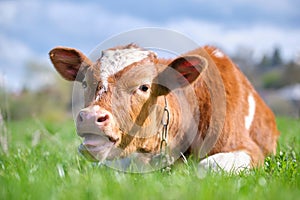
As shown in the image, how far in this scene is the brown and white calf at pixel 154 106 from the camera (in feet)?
Result: 14.5

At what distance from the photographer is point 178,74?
495cm

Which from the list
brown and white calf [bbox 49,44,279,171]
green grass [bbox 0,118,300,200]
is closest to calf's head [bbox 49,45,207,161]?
brown and white calf [bbox 49,44,279,171]

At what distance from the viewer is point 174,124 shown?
17.2 feet

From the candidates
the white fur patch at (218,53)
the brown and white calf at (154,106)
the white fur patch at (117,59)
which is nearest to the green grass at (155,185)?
the brown and white calf at (154,106)

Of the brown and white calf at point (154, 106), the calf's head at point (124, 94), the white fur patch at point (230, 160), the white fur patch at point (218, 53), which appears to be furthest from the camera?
the white fur patch at point (218, 53)

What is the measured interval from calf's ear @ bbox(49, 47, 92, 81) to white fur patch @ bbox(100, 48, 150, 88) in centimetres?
32

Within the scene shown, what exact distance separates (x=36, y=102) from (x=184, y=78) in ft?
88.6

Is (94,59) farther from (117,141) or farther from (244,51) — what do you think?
(244,51)

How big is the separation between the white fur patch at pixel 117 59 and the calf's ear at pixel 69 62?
316 mm

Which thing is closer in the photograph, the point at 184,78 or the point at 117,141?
the point at 117,141

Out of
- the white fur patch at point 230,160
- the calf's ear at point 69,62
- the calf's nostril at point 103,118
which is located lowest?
the white fur patch at point 230,160

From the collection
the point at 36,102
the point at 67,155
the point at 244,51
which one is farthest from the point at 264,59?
the point at 67,155

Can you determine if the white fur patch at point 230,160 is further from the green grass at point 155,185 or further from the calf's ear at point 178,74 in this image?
the calf's ear at point 178,74

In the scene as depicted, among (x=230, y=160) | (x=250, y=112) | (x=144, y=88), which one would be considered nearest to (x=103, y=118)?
(x=144, y=88)
